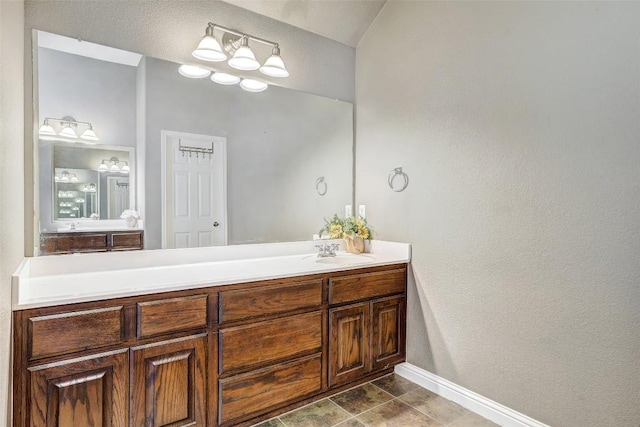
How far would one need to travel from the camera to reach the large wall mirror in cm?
180

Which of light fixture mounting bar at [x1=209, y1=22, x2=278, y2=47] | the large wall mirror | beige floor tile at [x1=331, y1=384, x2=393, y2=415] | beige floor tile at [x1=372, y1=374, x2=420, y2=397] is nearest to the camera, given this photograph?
the large wall mirror

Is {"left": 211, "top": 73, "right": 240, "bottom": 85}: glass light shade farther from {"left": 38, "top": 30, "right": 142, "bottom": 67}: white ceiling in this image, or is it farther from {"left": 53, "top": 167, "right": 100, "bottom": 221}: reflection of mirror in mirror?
{"left": 53, "top": 167, "right": 100, "bottom": 221}: reflection of mirror in mirror

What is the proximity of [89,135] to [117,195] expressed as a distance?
34cm

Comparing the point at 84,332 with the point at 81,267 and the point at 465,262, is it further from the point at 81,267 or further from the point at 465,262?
the point at 465,262

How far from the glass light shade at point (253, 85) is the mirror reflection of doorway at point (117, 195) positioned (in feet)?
3.07

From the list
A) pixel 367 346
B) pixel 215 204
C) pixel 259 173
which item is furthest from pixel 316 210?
pixel 367 346

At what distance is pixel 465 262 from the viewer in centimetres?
208

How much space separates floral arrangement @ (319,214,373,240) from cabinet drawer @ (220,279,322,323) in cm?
68

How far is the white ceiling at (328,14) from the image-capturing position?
240 cm

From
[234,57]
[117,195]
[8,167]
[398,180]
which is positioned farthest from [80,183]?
[398,180]

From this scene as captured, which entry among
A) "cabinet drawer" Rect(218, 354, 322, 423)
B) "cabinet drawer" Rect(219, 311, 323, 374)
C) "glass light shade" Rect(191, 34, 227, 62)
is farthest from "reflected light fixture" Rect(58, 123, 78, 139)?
"cabinet drawer" Rect(218, 354, 322, 423)

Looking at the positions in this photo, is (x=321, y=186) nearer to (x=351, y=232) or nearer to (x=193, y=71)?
(x=351, y=232)

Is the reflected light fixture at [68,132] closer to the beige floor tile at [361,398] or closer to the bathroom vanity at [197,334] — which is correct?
the bathroom vanity at [197,334]

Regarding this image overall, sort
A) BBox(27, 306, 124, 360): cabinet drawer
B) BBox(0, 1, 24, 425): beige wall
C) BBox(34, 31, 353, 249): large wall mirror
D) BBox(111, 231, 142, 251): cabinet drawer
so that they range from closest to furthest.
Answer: BBox(0, 1, 24, 425): beige wall < BBox(27, 306, 124, 360): cabinet drawer < BBox(34, 31, 353, 249): large wall mirror < BBox(111, 231, 142, 251): cabinet drawer
